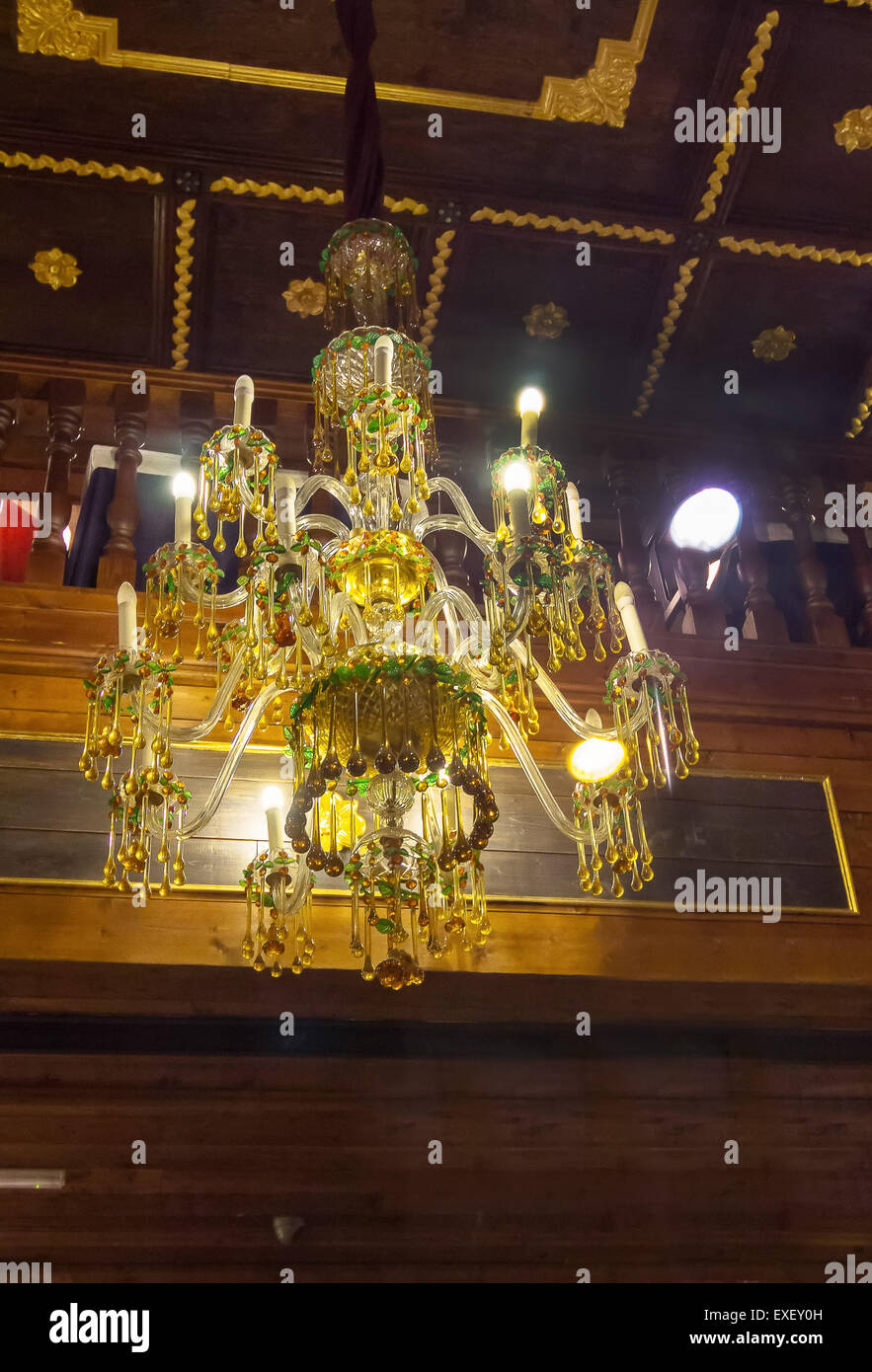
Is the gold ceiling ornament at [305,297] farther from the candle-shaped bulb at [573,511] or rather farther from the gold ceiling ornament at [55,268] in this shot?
the candle-shaped bulb at [573,511]

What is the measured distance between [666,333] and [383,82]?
1.78m

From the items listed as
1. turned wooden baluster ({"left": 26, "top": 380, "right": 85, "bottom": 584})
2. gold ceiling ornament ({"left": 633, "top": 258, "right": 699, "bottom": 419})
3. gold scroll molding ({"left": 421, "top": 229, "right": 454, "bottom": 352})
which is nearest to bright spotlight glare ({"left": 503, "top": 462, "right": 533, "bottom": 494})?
turned wooden baluster ({"left": 26, "top": 380, "right": 85, "bottom": 584})

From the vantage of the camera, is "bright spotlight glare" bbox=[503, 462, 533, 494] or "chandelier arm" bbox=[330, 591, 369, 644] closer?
"bright spotlight glare" bbox=[503, 462, 533, 494]

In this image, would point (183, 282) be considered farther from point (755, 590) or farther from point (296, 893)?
point (296, 893)

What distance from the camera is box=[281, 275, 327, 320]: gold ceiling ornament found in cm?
569

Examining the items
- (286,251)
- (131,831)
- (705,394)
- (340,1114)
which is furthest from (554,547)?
(705,394)

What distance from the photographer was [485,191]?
5.36 meters

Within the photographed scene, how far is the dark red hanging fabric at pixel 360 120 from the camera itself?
3.63 meters

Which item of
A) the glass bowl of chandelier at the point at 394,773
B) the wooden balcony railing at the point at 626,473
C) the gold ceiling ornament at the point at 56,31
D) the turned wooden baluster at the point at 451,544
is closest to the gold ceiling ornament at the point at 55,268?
the wooden balcony railing at the point at 626,473

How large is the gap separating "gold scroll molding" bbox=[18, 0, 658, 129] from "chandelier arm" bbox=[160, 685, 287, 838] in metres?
2.92

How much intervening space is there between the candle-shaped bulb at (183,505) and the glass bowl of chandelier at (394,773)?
0.56 meters

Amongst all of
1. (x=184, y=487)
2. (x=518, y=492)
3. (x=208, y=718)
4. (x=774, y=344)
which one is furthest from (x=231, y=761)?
(x=774, y=344)

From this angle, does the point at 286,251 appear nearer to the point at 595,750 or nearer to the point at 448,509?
the point at 448,509

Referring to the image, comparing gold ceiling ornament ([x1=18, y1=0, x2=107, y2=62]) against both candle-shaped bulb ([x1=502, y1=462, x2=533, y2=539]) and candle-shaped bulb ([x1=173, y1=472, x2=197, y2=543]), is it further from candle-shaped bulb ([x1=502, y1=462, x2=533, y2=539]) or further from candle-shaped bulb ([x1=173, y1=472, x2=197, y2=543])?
candle-shaped bulb ([x1=502, y1=462, x2=533, y2=539])
